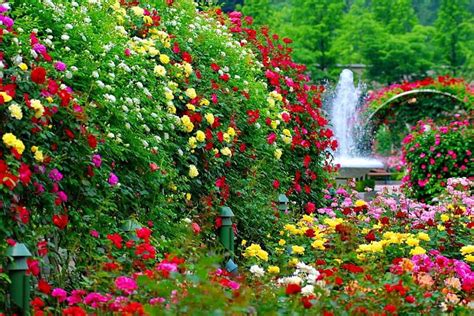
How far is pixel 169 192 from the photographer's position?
211 inches

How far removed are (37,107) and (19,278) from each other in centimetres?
74

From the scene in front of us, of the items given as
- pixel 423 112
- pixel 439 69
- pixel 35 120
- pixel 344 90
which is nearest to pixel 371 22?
pixel 439 69

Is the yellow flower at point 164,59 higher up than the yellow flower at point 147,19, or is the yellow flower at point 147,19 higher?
the yellow flower at point 147,19

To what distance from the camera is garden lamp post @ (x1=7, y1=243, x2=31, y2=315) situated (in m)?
3.73

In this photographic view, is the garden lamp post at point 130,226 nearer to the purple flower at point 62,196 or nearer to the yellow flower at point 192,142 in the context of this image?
the purple flower at point 62,196

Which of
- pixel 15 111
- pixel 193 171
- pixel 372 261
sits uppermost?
pixel 15 111

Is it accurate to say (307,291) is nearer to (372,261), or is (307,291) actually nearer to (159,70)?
(372,261)

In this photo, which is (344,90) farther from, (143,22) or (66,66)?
(66,66)

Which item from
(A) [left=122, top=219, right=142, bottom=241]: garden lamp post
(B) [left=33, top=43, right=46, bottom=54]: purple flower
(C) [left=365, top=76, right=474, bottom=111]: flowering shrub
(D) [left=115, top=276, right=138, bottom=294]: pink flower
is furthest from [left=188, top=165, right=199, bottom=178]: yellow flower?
(C) [left=365, top=76, right=474, bottom=111]: flowering shrub

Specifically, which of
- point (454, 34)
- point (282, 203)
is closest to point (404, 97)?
point (454, 34)

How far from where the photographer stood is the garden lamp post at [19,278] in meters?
3.73

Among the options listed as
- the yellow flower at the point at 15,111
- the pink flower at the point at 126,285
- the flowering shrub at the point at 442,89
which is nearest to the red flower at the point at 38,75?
the yellow flower at the point at 15,111

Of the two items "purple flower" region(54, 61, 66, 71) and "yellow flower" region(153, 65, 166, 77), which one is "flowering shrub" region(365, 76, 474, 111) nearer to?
"yellow flower" region(153, 65, 166, 77)

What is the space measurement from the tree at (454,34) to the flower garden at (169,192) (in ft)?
88.5
